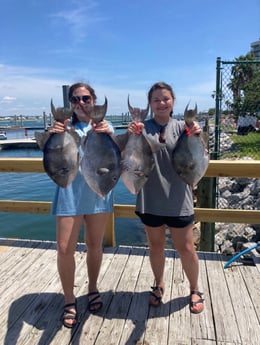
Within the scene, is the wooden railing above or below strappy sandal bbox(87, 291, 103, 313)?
above

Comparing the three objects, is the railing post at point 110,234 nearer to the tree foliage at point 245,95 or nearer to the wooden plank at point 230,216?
the wooden plank at point 230,216

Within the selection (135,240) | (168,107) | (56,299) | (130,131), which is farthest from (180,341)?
(135,240)

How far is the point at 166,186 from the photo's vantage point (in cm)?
275

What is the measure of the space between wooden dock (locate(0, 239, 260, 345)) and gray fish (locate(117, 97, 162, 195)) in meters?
1.28

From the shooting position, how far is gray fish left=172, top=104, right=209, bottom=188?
2.39 metres

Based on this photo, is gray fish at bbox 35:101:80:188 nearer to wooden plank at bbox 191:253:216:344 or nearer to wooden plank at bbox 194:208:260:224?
wooden plank at bbox 191:253:216:344

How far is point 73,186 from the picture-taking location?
274cm

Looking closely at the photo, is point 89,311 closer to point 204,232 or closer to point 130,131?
point 130,131

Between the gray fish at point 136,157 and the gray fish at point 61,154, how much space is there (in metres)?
0.35

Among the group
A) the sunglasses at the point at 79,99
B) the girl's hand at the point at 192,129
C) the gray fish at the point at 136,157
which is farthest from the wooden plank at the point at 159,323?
the sunglasses at the point at 79,99

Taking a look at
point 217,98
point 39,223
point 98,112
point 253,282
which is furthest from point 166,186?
point 39,223

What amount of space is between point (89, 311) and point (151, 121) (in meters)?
1.80

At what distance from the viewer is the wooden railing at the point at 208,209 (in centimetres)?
362

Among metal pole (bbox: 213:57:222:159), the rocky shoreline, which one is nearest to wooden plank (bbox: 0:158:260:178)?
metal pole (bbox: 213:57:222:159)
